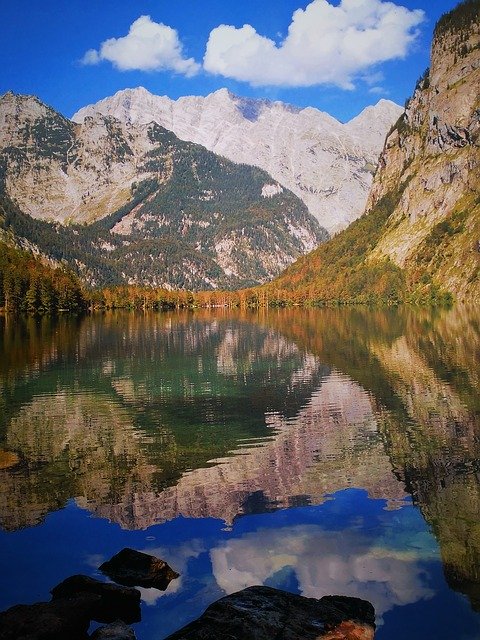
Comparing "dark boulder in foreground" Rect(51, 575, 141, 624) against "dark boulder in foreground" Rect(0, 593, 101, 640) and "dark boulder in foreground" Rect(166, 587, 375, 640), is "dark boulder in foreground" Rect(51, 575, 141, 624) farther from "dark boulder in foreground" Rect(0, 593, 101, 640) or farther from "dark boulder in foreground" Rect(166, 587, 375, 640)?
"dark boulder in foreground" Rect(166, 587, 375, 640)

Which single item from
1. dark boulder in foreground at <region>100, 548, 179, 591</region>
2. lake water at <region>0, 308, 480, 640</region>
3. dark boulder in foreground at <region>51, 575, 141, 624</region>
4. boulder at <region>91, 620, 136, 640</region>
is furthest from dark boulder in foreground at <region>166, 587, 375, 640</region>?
→ dark boulder in foreground at <region>100, 548, 179, 591</region>

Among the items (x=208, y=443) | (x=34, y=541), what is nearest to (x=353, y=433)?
(x=208, y=443)

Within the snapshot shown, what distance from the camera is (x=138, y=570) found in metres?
18.8

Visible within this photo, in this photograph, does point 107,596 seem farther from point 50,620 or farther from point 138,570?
point 50,620

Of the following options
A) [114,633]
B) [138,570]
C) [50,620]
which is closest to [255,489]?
[138,570]

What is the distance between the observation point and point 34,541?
22312mm

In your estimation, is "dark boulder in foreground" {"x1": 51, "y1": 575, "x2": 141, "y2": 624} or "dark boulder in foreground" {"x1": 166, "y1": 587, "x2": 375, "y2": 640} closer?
"dark boulder in foreground" {"x1": 166, "y1": 587, "x2": 375, "y2": 640}

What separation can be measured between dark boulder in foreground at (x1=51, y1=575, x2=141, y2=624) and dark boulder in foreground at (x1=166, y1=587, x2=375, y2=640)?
3.42 meters

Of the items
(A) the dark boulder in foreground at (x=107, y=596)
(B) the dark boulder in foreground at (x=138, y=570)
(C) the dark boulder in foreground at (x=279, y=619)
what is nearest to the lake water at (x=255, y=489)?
(B) the dark boulder in foreground at (x=138, y=570)

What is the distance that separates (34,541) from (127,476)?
7.59 m

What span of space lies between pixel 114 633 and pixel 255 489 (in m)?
13.7

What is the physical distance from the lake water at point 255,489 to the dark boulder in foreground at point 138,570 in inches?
18.4

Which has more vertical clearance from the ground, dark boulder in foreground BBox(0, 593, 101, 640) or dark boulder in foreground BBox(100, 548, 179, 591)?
dark boulder in foreground BBox(0, 593, 101, 640)

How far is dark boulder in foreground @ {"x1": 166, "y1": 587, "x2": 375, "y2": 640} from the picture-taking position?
43.8 ft
